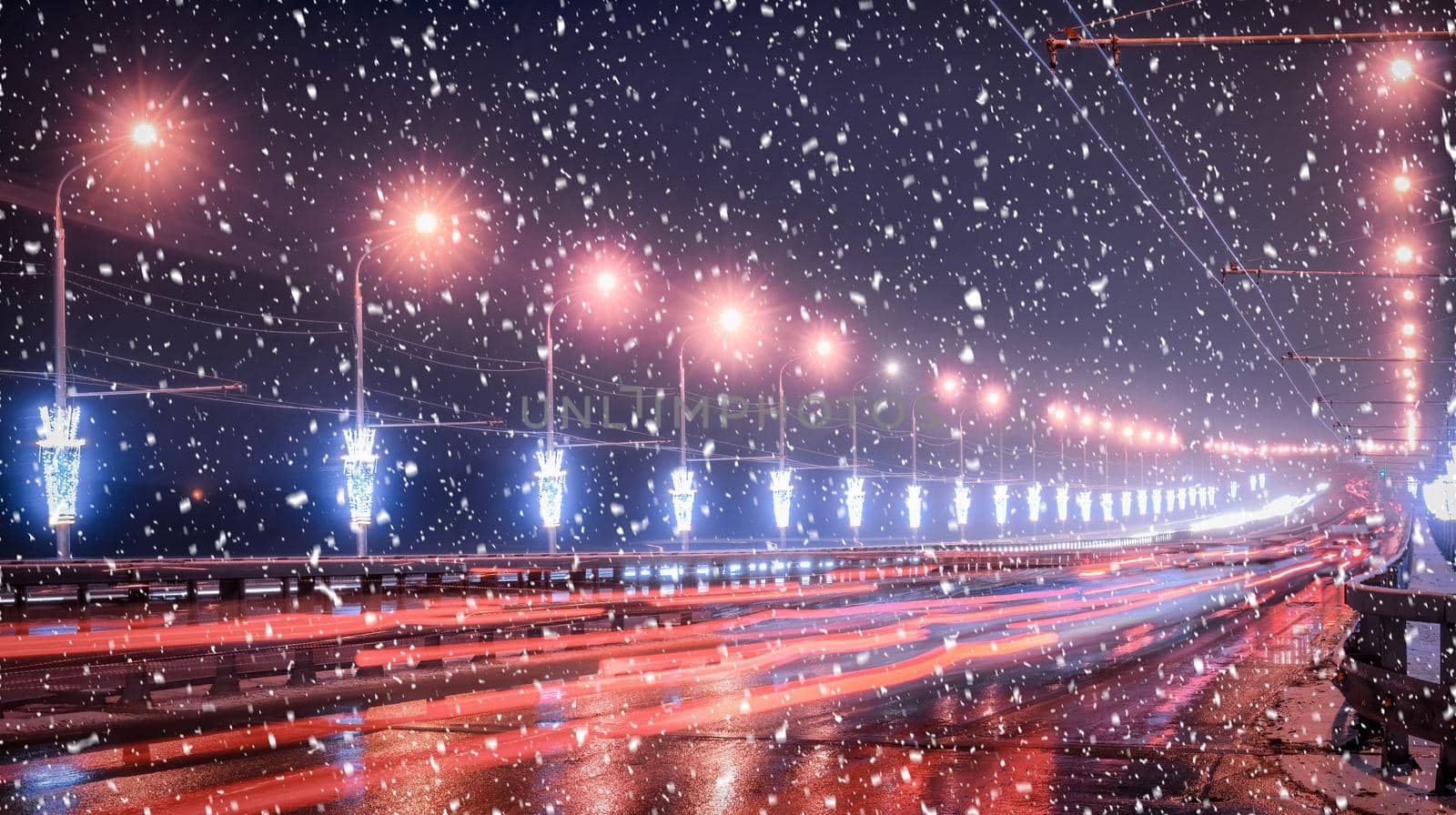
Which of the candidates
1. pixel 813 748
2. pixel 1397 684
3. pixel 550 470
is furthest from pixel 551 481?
pixel 1397 684

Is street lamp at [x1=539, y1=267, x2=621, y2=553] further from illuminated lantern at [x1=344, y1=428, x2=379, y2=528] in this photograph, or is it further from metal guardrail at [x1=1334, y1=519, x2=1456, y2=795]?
metal guardrail at [x1=1334, y1=519, x2=1456, y2=795]

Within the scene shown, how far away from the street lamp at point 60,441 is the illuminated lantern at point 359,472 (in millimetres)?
9127

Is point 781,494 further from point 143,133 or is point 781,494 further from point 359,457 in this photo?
point 143,133

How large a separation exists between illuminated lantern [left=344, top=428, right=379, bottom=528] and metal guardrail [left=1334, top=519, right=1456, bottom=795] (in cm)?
3513

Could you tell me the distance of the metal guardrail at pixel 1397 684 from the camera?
8203 millimetres

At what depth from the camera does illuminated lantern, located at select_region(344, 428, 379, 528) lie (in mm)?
41344

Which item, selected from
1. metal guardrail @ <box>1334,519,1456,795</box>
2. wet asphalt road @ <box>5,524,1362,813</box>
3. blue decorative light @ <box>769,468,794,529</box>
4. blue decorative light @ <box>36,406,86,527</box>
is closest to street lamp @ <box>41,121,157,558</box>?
blue decorative light @ <box>36,406,86,527</box>

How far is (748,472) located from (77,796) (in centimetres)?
11112

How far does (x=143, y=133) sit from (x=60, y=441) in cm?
895

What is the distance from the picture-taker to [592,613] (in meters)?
28.0

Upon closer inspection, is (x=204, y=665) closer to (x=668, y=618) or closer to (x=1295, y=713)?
(x=668, y=618)

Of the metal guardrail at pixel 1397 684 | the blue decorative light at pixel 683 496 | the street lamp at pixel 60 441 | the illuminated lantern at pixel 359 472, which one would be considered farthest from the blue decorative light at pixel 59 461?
the metal guardrail at pixel 1397 684

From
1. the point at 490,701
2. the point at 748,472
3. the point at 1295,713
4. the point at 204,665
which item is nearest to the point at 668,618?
the point at 204,665

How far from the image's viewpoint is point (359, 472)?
1650 inches
